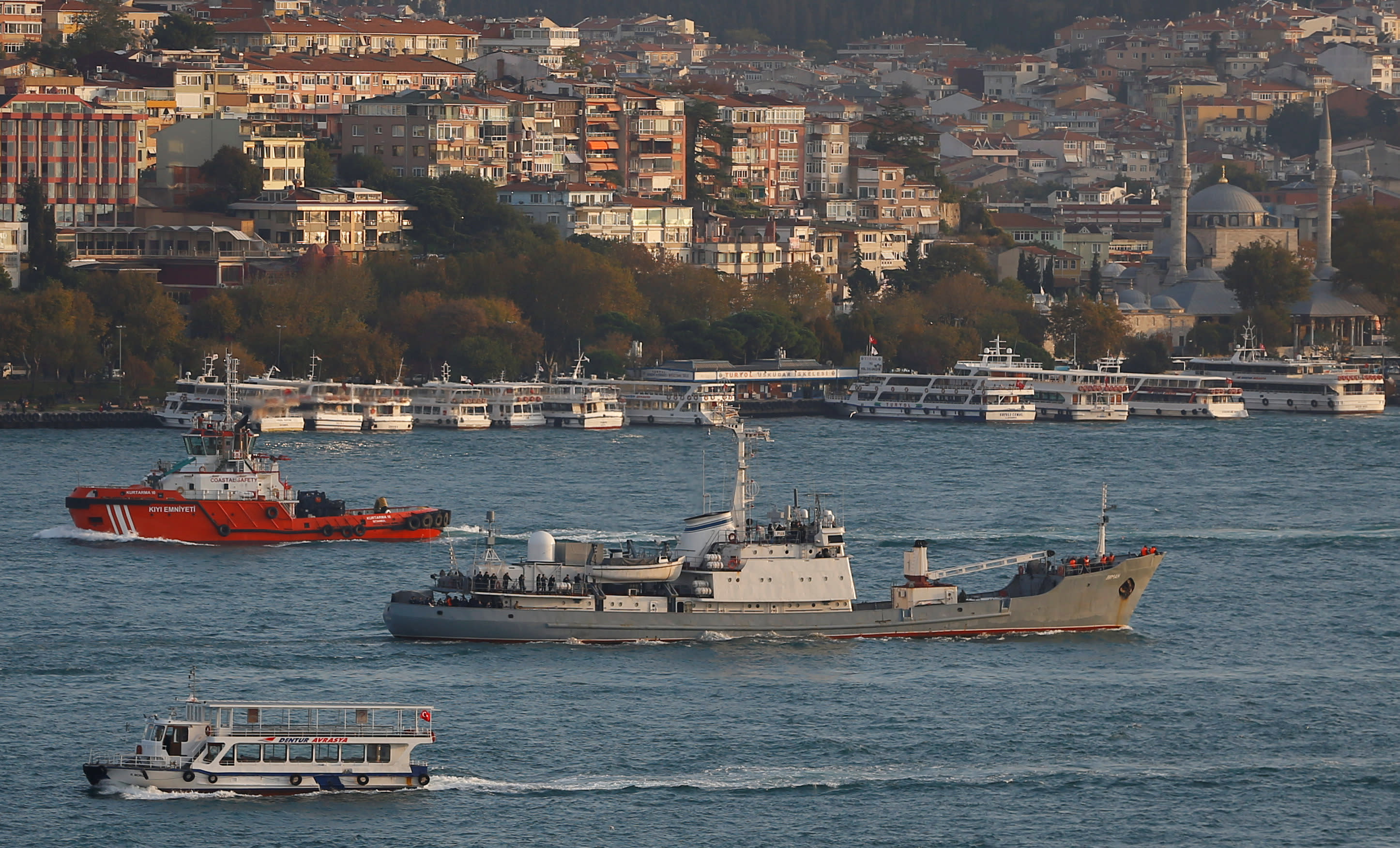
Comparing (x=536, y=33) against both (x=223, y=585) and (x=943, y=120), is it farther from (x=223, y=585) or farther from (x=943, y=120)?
(x=223, y=585)

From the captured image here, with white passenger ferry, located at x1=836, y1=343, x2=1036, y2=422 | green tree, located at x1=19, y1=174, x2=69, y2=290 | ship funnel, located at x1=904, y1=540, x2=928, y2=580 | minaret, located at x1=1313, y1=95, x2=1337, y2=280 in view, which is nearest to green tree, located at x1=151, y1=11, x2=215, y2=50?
green tree, located at x1=19, y1=174, x2=69, y2=290

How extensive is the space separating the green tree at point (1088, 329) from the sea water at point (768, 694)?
40.4 metres

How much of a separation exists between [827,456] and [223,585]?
2828cm

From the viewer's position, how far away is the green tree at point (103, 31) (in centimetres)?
12125

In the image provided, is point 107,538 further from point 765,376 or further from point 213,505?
point 765,376

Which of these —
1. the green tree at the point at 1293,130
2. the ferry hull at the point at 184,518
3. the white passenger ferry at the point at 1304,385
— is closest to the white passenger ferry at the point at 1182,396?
the white passenger ferry at the point at 1304,385

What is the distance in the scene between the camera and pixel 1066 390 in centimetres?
9356

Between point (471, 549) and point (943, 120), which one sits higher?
point (943, 120)

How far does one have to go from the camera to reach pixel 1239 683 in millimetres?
42281

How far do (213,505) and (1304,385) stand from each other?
169 ft

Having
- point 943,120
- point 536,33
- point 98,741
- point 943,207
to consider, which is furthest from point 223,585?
point 943,120

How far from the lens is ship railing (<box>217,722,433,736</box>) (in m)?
34.3

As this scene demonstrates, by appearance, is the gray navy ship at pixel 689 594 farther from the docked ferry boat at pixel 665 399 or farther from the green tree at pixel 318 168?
the green tree at pixel 318 168

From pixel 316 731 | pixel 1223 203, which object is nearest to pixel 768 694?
pixel 316 731
